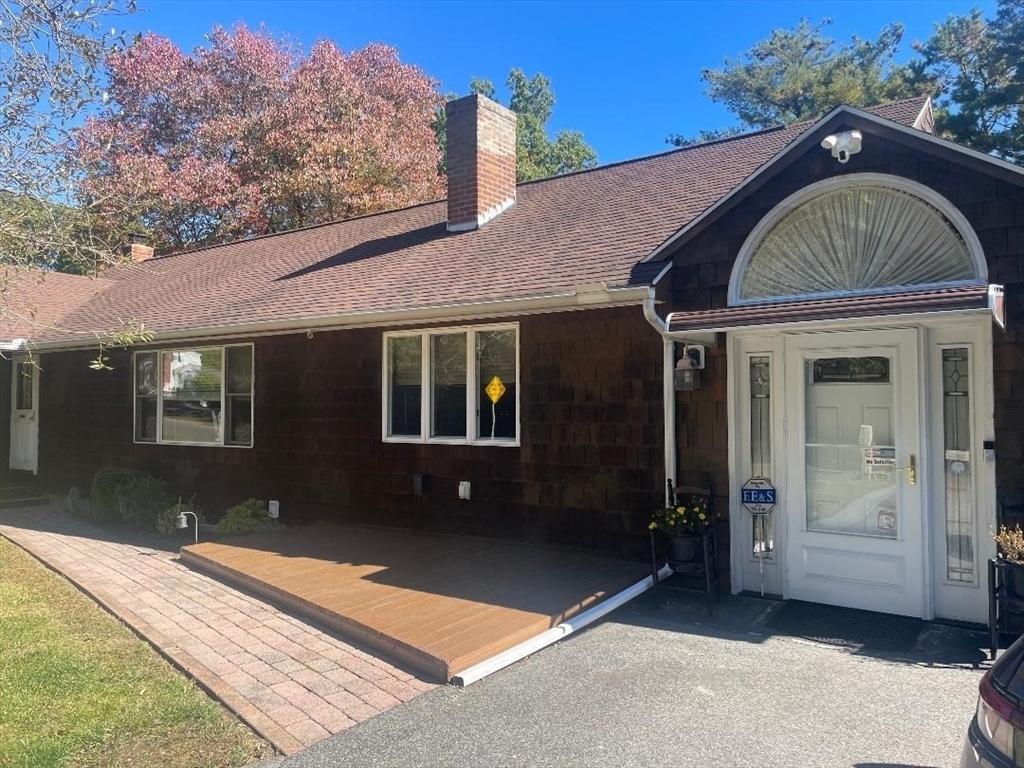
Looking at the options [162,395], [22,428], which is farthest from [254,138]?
[162,395]

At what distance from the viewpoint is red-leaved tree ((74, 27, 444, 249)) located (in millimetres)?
22578

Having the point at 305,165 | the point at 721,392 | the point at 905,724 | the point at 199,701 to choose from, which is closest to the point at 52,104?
the point at 199,701

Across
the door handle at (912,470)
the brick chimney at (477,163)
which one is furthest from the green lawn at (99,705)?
the brick chimney at (477,163)

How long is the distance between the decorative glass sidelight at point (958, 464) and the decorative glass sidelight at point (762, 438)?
50.1 inches

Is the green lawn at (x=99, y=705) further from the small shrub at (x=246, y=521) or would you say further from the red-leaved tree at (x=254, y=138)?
the red-leaved tree at (x=254, y=138)

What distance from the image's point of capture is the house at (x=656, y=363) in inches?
210

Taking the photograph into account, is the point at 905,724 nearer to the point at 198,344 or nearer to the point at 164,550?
the point at 164,550

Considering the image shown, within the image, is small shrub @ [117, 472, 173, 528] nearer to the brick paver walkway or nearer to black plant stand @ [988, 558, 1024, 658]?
the brick paver walkway

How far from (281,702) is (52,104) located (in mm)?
5496

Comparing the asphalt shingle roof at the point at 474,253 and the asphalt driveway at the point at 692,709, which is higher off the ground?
the asphalt shingle roof at the point at 474,253

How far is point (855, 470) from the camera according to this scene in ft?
19.0

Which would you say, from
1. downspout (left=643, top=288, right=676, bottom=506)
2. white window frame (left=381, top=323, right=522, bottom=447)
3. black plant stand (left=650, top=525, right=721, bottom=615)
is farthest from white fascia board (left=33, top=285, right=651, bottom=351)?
black plant stand (left=650, top=525, right=721, bottom=615)

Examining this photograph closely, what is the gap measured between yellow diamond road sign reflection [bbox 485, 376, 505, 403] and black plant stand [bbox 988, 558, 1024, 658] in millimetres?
4655

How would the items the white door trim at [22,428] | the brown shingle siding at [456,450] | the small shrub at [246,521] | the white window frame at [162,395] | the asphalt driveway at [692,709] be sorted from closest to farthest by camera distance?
the asphalt driveway at [692,709], the brown shingle siding at [456,450], the small shrub at [246,521], the white window frame at [162,395], the white door trim at [22,428]
